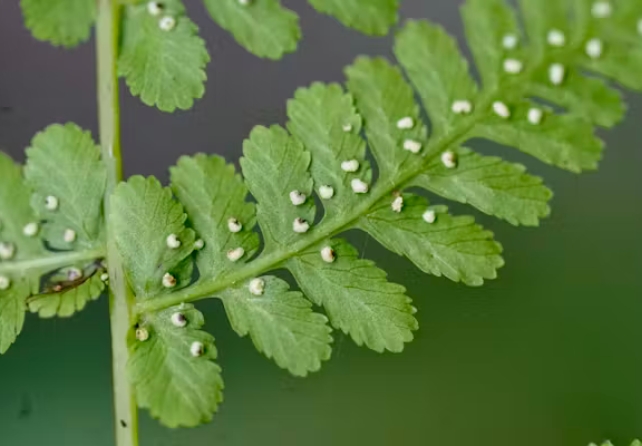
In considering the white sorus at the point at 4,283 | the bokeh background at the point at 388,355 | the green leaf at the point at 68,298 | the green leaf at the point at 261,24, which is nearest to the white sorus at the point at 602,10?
the green leaf at the point at 261,24

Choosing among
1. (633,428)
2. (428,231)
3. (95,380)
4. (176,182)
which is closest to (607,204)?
(633,428)

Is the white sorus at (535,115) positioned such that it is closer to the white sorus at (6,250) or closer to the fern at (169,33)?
the fern at (169,33)

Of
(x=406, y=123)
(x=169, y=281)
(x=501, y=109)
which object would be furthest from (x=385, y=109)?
(x=169, y=281)

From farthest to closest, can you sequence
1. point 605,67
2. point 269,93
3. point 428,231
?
point 269,93, point 428,231, point 605,67

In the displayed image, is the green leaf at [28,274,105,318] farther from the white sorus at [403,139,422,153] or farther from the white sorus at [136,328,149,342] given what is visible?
the white sorus at [403,139,422,153]

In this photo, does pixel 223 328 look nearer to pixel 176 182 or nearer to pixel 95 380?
pixel 95 380

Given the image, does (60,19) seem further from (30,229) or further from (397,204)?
(397,204)
